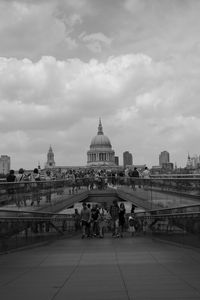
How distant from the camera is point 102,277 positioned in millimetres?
9750

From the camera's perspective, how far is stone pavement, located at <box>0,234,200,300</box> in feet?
26.0

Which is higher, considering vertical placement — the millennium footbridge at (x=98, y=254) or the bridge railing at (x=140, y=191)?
the bridge railing at (x=140, y=191)

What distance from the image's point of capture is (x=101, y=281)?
9.20 meters

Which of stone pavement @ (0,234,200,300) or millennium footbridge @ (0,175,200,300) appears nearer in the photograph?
stone pavement @ (0,234,200,300)

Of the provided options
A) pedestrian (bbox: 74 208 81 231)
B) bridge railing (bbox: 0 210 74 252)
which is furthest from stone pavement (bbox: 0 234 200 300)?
pedestrian (bbox: 74 208 81 231)

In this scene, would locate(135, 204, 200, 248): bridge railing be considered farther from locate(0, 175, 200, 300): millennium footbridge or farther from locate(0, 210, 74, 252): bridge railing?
locate(0, 210, 74, 252): bridge railing

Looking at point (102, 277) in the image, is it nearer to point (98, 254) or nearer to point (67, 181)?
point (98, 254)

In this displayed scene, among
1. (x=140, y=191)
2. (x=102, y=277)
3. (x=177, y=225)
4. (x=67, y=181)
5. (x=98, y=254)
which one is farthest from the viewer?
(x=67, y=181)

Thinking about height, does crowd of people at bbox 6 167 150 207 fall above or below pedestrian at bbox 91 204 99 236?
above

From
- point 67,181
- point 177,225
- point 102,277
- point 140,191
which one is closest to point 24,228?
point 177,225

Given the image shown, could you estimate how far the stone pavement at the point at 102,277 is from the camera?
26.0 ft

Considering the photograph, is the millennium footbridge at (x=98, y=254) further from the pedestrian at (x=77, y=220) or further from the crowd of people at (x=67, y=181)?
the pedestrian at (x=77, y=220)

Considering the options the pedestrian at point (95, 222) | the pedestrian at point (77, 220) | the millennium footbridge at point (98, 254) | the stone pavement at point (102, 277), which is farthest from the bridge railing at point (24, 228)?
the pedestrian at point (77, 220)

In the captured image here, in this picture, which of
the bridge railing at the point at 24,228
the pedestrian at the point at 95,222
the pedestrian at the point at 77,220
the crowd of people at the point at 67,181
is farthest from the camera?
the pedestrian at the point at 77,220
